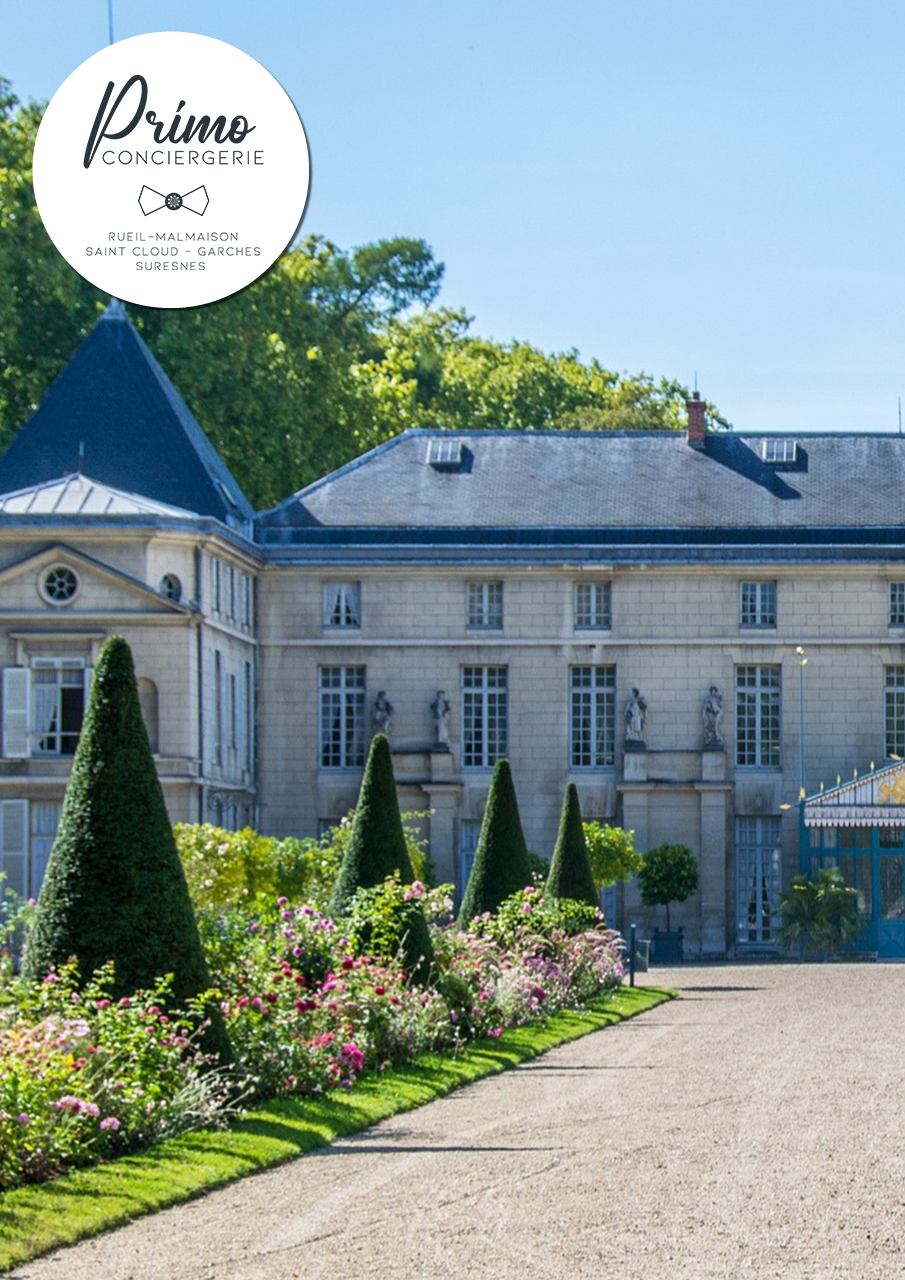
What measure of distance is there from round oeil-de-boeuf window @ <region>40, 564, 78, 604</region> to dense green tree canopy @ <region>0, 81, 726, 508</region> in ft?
22.5

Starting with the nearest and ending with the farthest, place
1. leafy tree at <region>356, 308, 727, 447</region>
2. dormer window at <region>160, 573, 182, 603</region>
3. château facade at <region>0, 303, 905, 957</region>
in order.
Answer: dormer window at <region>160, 573, 182, 603</region> → château facade at <region>0, 303, 905, 957</region> → leafy tree at <region>356, 308, 727, 447</region>

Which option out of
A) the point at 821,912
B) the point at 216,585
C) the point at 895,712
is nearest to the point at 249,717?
the point at 216,585

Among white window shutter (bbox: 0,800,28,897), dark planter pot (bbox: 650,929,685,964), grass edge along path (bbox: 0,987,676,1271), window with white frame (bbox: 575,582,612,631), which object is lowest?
dark planter pot (bbox: 650,929,685,964)

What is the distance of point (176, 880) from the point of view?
583 inches

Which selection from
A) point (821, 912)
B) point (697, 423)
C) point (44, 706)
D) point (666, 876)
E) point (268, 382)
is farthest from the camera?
point (268, 382)

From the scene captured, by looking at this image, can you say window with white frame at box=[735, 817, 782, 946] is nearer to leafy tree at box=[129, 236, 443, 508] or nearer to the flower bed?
leafy tree at box=[129, 236, 443, 508]

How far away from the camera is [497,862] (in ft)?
93.6

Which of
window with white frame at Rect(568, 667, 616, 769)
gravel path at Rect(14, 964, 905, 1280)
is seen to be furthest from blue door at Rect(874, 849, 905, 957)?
gravel path at Rect(14, 964, 905, 1280)

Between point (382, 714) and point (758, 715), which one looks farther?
point (758, 715)

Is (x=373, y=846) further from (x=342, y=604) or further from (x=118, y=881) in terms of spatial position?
(x=342, y=604)

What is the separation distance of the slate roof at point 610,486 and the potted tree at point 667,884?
19.7ft

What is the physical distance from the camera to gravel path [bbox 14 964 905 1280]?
393 inches

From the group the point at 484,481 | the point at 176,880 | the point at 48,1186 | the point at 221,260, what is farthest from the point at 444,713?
the point at 48,1186

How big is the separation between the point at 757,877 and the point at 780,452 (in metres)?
7.86
